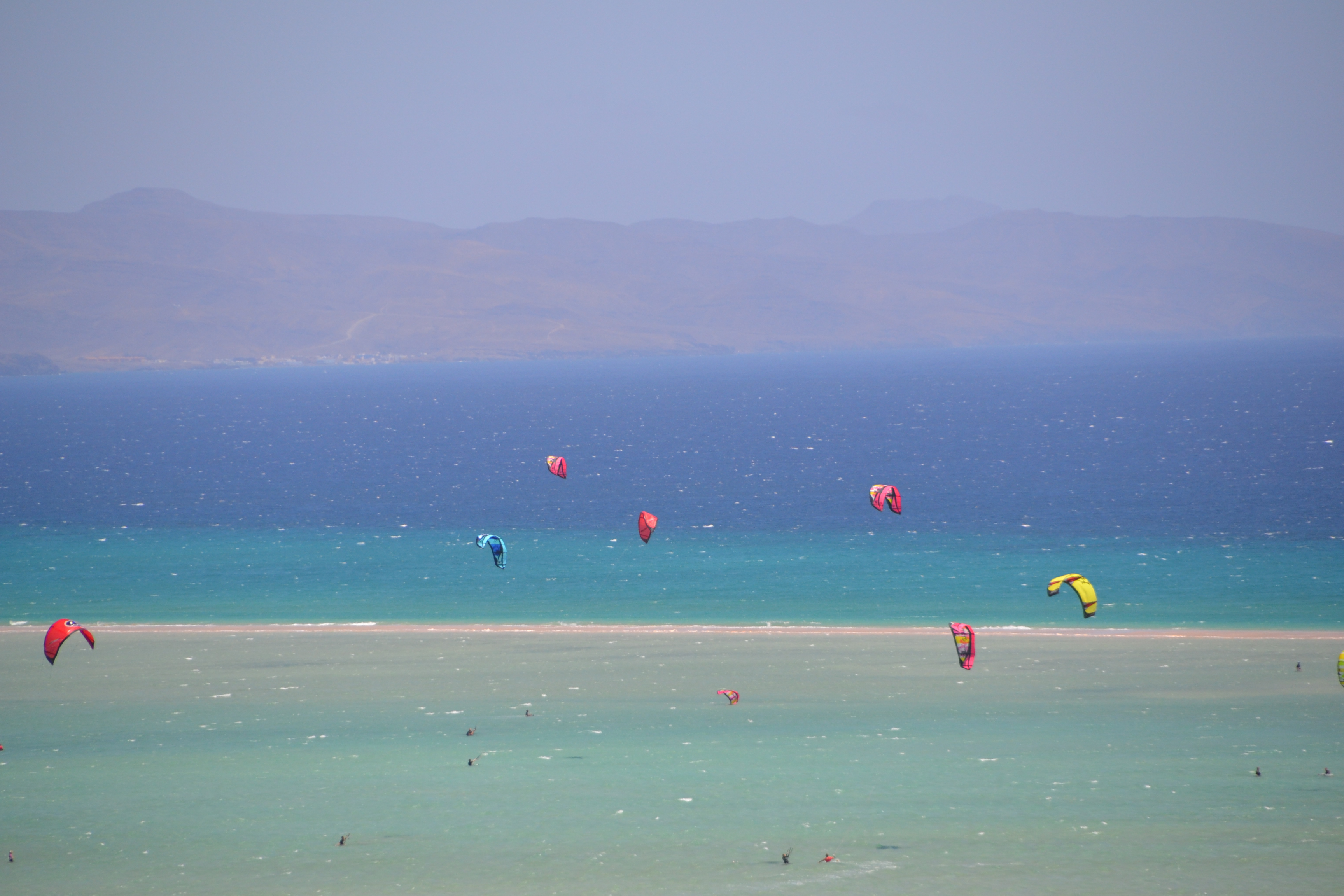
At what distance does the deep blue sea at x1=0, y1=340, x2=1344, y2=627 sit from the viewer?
47.0 meters

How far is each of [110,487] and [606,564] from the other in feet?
157

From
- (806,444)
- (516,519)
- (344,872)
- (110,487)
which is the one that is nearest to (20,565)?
(516,519)

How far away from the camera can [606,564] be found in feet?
184

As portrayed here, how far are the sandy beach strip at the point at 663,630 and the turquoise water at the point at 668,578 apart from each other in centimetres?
105

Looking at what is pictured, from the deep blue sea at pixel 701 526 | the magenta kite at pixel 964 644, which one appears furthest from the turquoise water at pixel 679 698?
the magenta kite at pixel 964 644

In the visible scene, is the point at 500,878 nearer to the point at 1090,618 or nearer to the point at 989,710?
the point at 989,710

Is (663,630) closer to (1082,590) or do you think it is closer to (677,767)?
(1082,590)

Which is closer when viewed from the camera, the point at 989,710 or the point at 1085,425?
the point at 989,710

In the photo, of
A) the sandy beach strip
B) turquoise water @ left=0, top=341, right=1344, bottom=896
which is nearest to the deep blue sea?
turquoise water @ left=0, top=341, right=1344, bottom=896

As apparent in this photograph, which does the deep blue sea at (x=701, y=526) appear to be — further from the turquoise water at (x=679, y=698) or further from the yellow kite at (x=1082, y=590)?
the yellow kite at (x=1082, y=590)

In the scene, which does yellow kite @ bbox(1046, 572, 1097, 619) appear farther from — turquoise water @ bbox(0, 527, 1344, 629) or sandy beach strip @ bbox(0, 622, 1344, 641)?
turquoise water @ bbox(0, 527, 1344, 629)

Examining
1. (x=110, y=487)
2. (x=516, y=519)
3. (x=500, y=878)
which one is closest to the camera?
(x=500, y=878)

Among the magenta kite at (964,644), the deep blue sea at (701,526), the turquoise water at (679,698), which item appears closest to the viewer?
the turquoise water at (679,698)

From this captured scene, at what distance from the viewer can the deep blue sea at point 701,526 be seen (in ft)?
154
